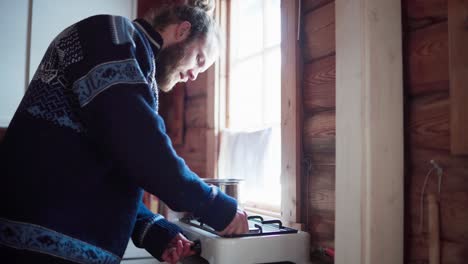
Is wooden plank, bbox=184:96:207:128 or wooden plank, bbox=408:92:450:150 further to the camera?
wooden plank, bbox=184:96:207:128

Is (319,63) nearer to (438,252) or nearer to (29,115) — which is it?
(438,252)

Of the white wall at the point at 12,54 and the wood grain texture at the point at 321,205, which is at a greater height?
the white wall at the point at 12,54

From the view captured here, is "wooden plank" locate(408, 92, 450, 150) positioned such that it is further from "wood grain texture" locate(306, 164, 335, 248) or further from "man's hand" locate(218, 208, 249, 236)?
"man's hand" locate(218, 208, 249, 236)

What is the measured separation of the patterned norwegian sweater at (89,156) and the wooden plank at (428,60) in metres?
0.58

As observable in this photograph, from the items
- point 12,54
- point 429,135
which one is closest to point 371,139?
point 429,135

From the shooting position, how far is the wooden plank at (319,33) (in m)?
1.37

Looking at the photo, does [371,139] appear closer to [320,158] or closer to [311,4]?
[320,158]

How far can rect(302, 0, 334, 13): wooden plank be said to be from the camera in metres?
1.43

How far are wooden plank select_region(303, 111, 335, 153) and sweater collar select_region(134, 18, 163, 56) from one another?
0.60 metres

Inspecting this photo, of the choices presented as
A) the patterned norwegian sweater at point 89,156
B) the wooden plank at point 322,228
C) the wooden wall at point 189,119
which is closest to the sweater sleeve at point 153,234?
the patterned norwegian sweater at point 89,156

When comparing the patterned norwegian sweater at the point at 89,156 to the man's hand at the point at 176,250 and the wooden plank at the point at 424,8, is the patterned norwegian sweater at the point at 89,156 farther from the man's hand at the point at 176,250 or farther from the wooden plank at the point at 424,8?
the wooden plank at the point at 424,8

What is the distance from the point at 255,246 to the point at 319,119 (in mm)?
487

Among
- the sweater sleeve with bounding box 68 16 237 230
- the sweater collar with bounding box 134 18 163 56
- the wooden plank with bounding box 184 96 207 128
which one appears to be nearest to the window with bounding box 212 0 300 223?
the wooden plank with bounding box 184 96 207 128

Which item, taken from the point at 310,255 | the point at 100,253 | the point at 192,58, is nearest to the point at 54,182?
the point at 100,253
